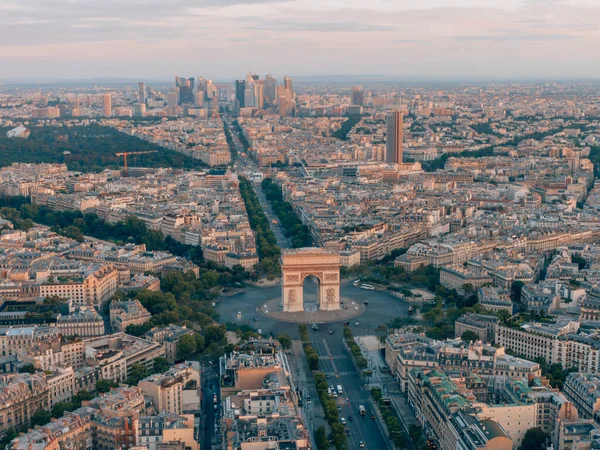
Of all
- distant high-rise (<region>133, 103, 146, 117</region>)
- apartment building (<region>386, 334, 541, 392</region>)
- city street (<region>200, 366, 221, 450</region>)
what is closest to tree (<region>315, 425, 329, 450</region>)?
city street (<region>200, 366, 221, 450</region>)

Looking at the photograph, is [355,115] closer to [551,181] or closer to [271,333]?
[551,181]

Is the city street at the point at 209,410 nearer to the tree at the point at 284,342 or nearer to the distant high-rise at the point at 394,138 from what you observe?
the tree at the point at 284,342

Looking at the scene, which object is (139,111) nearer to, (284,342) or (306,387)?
(284,342)

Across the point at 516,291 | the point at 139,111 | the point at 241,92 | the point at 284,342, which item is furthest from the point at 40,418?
the point at 241,92

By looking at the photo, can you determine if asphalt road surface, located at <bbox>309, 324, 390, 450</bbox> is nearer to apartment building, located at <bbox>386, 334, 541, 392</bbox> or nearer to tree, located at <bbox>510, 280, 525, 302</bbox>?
apartment building, located at <bbox>386, 334, 541, 392</bbox>

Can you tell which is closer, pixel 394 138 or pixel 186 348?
pixel 186 348

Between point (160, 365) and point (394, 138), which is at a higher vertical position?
point (394, 138)
